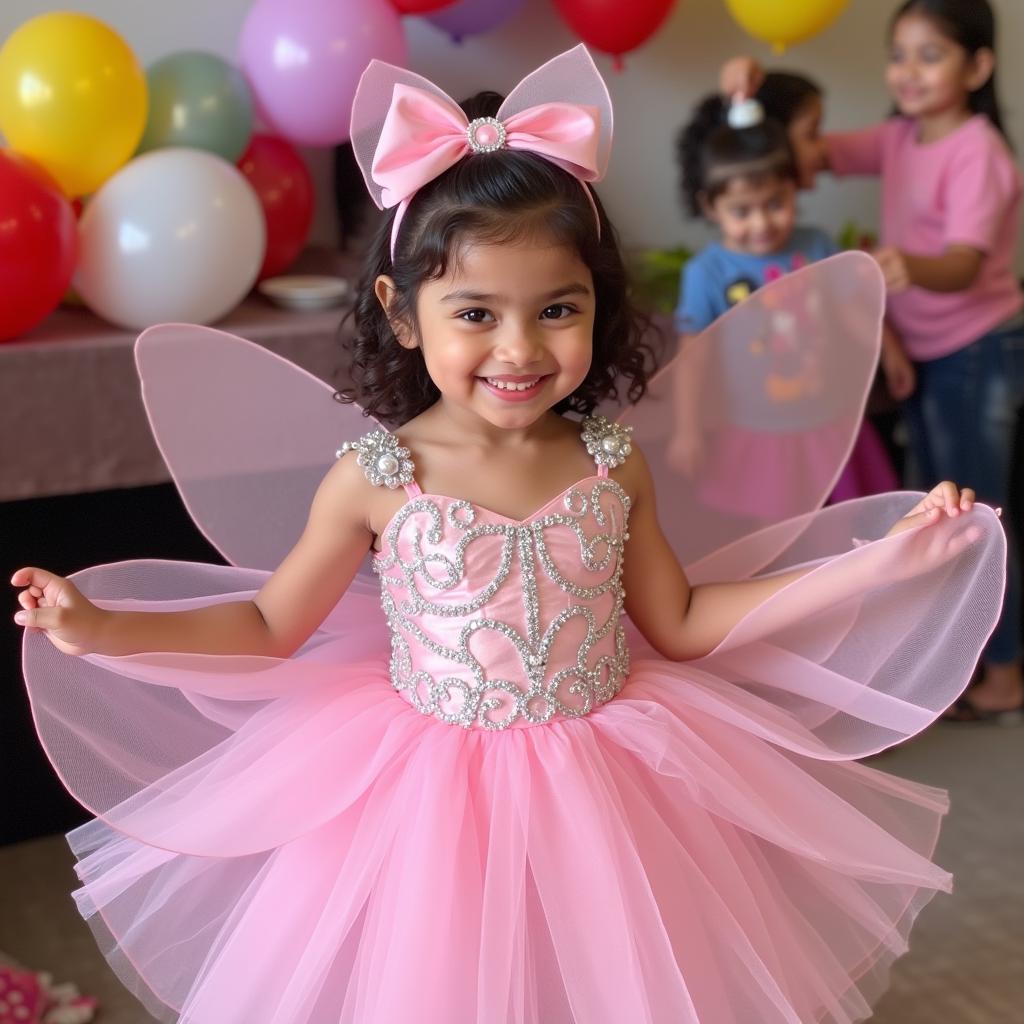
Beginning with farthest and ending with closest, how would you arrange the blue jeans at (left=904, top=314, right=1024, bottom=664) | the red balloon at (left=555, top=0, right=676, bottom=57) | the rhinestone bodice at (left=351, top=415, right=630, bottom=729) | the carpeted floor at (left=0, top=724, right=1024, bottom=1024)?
the blue jeans at (left=904, top=314, right=1024, bottom=664)
the red balloon at (left=555, top=0, right=676, bottom=57)
the carpeted floor at (left=0, top=724, right=1024, bottom=1024)
the rhinestone bodice at (left=351, top=415, right=630, bottom=729)

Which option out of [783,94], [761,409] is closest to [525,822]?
[761,409]

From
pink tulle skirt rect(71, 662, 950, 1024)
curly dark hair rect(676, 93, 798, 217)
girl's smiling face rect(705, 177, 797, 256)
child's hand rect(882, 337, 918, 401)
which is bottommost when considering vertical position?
pink tulle skirt rect(71, 662, 950, 1024)

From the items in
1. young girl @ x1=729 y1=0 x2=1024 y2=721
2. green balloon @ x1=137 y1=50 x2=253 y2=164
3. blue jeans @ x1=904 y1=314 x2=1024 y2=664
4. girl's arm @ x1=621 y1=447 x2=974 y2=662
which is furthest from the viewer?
blue jeans @ x1=904 y1=314 x2=1024 y2=664

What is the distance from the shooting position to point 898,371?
88.9 inches

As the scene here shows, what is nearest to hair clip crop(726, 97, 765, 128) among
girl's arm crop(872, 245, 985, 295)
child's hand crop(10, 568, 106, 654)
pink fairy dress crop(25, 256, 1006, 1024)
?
girl's arm crop(872, 245, 985, 295)

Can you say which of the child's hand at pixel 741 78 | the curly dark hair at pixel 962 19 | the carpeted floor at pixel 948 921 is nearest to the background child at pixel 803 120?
the child's hand at pixel 741 78

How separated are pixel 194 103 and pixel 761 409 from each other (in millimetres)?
914

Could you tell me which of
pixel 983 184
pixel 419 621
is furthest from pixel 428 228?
pixel 983 184

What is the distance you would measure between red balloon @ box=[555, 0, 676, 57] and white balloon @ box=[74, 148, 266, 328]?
2.13 ft

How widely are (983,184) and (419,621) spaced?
1.42m

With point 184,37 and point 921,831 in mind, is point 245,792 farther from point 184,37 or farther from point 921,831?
point 184,37

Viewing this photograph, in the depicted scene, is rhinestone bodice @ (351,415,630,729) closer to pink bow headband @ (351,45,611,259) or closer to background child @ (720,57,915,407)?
pink bow headband @ (351,45,611,259)

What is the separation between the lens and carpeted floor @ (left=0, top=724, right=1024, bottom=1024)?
1.60 metres

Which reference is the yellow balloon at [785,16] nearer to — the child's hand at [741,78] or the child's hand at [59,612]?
the child's hand at [741,78]
